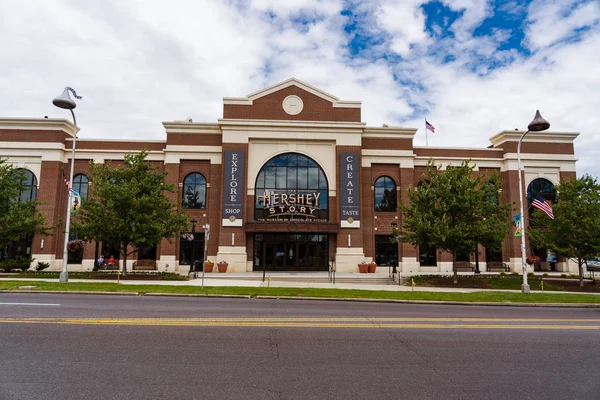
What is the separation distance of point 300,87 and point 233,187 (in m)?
10.8

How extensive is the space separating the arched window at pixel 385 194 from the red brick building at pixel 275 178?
0.09 m

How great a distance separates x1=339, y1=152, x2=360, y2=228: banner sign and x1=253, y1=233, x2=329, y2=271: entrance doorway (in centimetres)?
269

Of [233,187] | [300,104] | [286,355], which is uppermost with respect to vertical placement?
[300,104]

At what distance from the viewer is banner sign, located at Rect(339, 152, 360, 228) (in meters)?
31.7

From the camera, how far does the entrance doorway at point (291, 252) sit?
3159cm

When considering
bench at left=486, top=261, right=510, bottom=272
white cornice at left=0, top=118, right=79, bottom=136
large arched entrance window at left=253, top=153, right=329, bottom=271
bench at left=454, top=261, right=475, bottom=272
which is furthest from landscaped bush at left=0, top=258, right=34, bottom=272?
bench at left=486, top=261, right=510, bottom=272

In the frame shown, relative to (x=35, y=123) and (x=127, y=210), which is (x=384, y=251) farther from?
(x=35, y=123)

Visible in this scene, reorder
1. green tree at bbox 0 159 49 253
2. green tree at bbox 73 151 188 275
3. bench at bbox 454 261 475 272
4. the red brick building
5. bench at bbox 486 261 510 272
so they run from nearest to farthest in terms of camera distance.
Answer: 1. green tree at bbox 73 151 188 275
2. green tree at bbox 0 159 49 253
3. the red brick building
4. bench at bbox 454 261 475 272
5. bench at bbox 486 261 510 272

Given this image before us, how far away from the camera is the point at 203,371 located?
569 centimetres

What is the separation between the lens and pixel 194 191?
33.4m

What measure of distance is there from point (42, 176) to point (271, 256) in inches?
829

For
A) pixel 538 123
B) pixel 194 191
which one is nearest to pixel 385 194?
pixel 538 123

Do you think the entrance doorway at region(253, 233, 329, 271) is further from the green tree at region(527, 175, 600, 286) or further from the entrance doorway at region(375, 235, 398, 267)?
the green tree at region(527, 175, 600, 286)

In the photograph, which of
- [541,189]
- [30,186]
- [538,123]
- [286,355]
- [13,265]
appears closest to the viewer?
[286,355]
